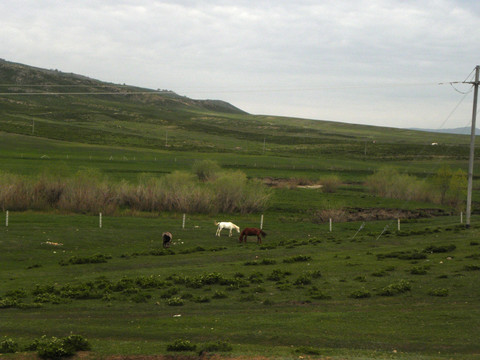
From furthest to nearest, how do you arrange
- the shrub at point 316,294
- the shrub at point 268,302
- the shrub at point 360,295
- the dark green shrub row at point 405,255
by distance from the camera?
the dark green shrub row at point 405,255 → the shrub at point 316,294 → the shrub at point 360,295 → the shrub at point 268,302

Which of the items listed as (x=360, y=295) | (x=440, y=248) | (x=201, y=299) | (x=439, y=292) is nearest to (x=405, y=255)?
(x=440, y=248)

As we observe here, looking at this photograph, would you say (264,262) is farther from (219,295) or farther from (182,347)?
(182,347)

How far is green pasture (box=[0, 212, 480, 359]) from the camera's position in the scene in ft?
54.3

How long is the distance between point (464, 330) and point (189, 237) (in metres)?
29.2

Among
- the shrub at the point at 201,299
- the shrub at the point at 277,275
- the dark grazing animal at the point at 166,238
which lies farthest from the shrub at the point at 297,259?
the dark grazing animal at the point at 166,238

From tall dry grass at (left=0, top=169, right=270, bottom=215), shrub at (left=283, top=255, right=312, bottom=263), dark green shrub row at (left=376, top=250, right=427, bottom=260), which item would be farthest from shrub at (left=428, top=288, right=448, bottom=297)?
tall dry grass at (left=0, top=169, right=270, bottom=215)

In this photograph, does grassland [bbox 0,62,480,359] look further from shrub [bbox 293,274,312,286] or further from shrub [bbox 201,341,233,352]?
shrub [bbox 201,341,233,352]

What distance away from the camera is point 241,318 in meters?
19.3

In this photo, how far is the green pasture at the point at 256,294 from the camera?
16.6m

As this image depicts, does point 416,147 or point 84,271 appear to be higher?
point 416,147

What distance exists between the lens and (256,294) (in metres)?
23.5

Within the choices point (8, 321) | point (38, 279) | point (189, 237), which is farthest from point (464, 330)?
point (189, 237)

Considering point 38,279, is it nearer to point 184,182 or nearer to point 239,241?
point 239,241

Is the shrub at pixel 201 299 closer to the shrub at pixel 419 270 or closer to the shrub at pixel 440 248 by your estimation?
the shrub at pixel 419 270
